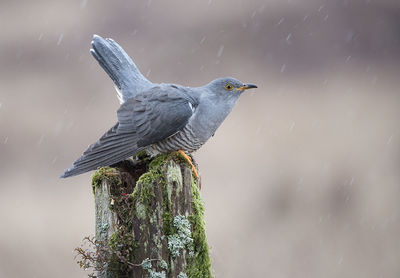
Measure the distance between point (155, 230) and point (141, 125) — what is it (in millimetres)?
1258

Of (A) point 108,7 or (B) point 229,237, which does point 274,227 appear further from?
(A) point 108,7

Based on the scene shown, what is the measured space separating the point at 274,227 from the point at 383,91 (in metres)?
4.81

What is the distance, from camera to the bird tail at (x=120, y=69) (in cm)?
495

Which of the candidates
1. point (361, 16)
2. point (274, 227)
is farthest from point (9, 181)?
point (361, 16)

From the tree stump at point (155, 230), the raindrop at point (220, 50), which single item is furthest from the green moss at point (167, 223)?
the raindrop at point (220, 50)

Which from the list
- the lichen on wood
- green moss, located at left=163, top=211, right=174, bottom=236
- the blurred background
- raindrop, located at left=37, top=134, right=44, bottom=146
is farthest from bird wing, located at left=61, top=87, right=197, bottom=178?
raindrop, located at left=37, top=134, right=44, bottom=146

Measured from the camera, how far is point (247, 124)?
33.0 feet

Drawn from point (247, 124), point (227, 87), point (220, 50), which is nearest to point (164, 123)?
point (227, 87)

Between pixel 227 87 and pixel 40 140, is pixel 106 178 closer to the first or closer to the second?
pixel 227 87

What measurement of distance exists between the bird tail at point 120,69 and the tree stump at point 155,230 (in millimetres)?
1710

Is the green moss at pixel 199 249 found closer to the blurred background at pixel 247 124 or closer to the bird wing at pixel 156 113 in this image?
the bird wing at pixel 156 113

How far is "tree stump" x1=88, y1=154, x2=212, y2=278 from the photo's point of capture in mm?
3180

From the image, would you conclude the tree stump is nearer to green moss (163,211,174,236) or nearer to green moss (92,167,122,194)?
green moss (163,211,174,236)

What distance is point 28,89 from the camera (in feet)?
37.4
